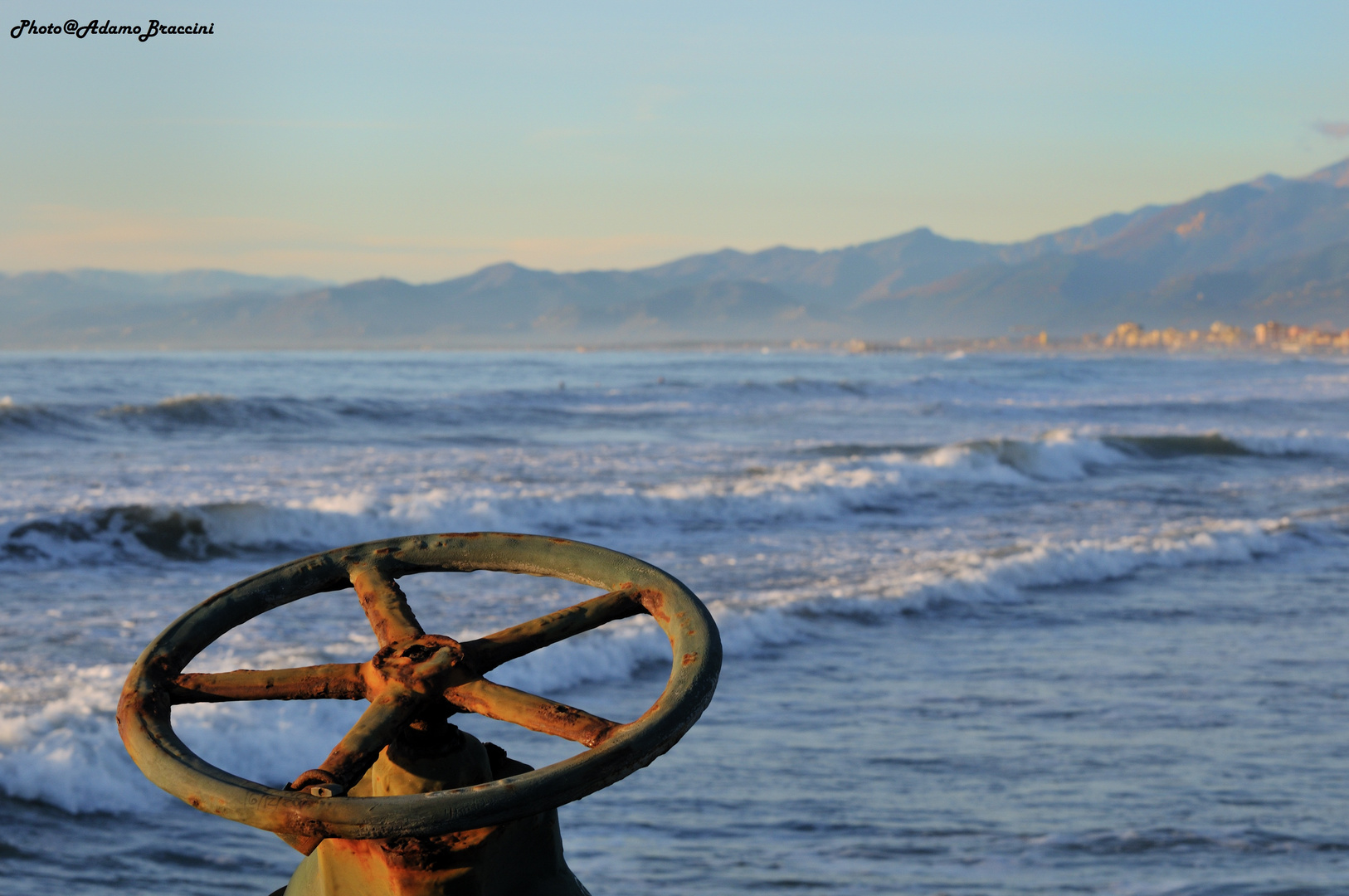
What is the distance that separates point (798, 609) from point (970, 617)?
1.48m

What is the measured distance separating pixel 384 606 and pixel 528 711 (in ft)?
1.53

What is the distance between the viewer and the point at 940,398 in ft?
147

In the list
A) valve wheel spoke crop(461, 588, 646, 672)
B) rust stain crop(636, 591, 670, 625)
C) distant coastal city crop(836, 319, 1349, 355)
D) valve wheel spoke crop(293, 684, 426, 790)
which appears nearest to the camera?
valve wheel spoke crop(293, 684, 426, 790)

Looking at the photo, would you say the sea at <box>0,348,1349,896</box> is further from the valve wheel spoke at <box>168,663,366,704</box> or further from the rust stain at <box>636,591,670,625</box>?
the valve wheel spoke at <box>168,663,366,704</box>

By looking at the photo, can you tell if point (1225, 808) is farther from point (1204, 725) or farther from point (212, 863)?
point (212, 863)

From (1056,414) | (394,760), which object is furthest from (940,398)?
(394,760)

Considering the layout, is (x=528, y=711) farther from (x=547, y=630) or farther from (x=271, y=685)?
(x=271, y=685)

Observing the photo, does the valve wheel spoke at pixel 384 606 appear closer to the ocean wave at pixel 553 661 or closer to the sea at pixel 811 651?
the sea at pixel 811 651

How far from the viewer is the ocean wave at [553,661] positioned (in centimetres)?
550

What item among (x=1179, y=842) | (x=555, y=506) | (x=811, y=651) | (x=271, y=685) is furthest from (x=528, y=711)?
(x=555, y=506)

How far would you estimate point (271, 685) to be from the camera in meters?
1.94

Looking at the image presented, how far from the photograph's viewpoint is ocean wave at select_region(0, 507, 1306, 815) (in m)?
5.50

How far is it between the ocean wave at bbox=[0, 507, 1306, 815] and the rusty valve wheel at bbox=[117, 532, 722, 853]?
369 centimetres

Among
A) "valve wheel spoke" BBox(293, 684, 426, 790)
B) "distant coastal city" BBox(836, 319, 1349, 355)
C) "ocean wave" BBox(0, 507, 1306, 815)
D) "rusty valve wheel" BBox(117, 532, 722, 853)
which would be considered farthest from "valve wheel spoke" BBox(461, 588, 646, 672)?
"distant coastal city" BBox(836, 319, 1349, 355)
